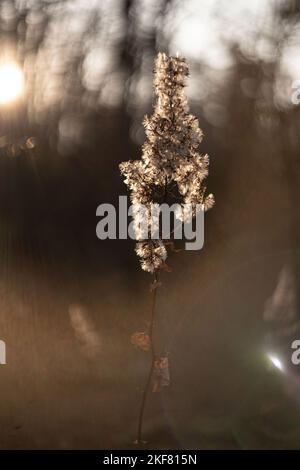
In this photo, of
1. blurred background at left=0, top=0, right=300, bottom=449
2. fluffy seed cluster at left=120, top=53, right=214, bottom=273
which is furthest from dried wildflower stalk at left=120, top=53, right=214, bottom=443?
blurred background at left=0, top=0, right=300, bottom=449

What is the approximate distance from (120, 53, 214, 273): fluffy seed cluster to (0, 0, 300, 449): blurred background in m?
2.93

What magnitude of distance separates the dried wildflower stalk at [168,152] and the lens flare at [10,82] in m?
5.12

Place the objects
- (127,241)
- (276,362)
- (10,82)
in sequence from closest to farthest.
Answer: (276,362) < (10,82) < (127,241)

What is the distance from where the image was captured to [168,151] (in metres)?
6.10

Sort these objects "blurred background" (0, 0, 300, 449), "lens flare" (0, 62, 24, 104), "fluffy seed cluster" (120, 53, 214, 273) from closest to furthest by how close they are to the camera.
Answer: "fluffy seed cluster" (120, 53, 214, 273)
"blurred background" (0, 0, 300, 449)
"lens flare" (0, 62, 24, 104)

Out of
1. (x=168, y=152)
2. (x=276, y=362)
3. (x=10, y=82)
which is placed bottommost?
(x=276, y=362)

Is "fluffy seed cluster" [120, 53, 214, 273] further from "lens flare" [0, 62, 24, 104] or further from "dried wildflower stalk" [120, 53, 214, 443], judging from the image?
"lens flare" [0, 62, 24, 104]

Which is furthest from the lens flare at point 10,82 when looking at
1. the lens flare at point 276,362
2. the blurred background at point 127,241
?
the lens flare at point 276,362

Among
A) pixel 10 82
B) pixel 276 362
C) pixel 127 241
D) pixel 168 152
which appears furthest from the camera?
pixel 127 241

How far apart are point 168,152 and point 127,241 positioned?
745cm

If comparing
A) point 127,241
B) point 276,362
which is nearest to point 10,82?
point 127,241

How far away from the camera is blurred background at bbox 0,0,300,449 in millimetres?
8812

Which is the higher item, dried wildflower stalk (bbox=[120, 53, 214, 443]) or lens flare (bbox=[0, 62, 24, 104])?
lens flare (bbox=[0, 62, 24, 104])

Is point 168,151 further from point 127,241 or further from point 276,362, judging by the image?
point 127,241
